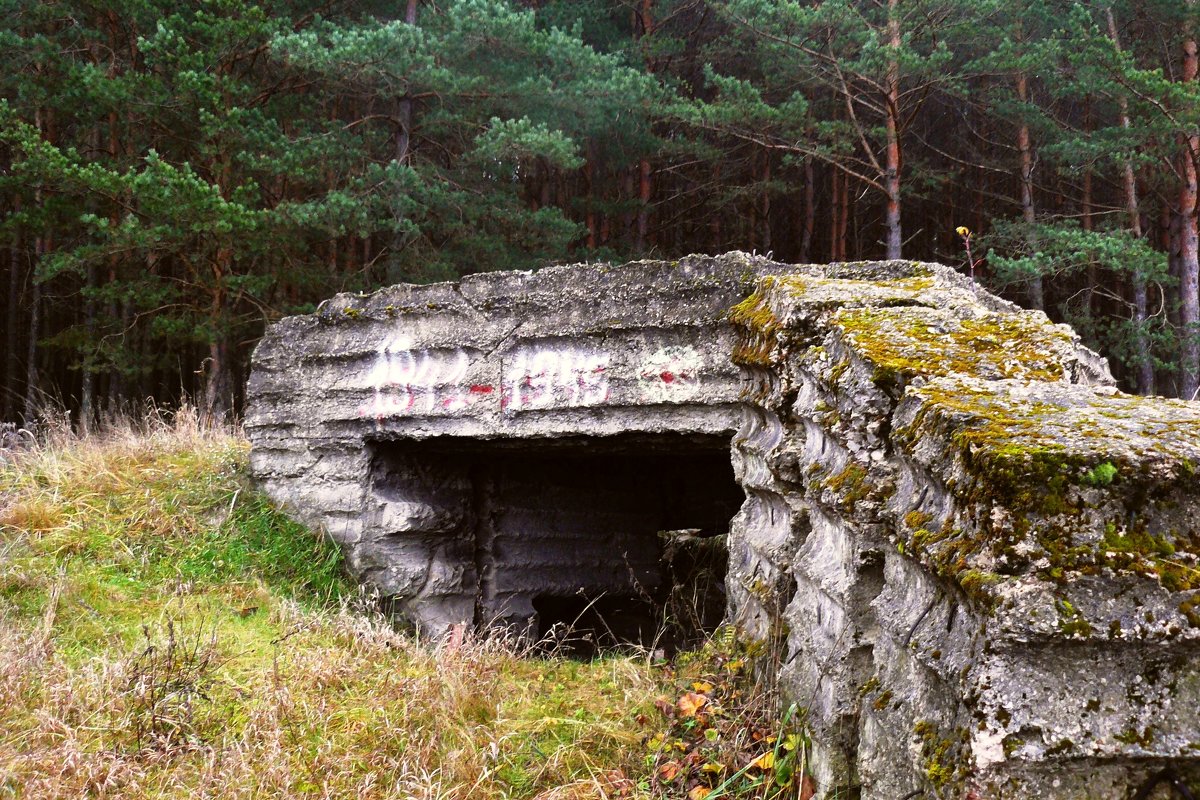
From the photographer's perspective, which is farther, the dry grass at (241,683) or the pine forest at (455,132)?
the pine forest at (455,132)

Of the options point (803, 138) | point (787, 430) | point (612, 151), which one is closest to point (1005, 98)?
point (803, 138)

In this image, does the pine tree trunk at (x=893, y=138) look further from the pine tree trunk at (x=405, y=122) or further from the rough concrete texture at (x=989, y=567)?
the rough concrete texture at (x=989, y=567)

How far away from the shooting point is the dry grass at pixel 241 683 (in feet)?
10.0

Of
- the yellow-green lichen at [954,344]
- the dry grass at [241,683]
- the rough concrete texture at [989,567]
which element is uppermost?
the yellow-green lichen at [954,344]

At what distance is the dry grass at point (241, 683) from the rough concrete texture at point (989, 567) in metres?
1.07


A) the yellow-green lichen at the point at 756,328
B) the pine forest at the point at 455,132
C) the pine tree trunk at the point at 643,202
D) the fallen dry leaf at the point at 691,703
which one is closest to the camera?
the fallen dry leaf at the point at 691,703

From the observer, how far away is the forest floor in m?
2.98

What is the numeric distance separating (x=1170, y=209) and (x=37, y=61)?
16207 millimetres

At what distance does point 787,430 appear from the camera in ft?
10.7

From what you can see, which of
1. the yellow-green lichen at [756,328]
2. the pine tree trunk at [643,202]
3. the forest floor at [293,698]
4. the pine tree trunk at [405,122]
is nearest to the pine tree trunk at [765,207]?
the pine tree trunk at [643,202]

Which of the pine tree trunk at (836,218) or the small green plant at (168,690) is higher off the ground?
the pine tree trunk at (836,218)

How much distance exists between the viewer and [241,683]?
382 centimetres

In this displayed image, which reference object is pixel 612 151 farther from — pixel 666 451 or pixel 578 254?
pixel 666 451

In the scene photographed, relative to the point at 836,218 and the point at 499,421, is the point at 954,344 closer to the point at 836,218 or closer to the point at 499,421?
the point at 499,421
